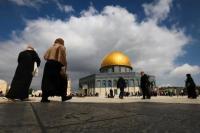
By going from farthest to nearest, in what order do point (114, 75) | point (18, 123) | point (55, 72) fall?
point (114, 75) → point (55, 72) → point (18, 123)

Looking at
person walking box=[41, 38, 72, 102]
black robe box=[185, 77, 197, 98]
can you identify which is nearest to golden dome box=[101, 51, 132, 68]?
black robe box=[185, 77, 197, 98]

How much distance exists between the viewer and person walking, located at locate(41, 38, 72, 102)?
20.7 feet

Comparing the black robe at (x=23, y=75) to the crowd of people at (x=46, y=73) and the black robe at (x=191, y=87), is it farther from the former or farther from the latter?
the black robe at (x=191, y=87)

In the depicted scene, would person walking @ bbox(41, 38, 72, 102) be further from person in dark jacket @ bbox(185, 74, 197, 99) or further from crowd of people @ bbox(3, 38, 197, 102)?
person in dark jacket @ bbox(185, 74, 197, 99)

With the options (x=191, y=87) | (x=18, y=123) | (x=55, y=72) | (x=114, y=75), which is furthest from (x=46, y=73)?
(x=114, y=75)

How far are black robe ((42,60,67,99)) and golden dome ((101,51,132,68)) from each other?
64.6 metres

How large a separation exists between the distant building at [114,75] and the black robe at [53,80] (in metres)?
63.1

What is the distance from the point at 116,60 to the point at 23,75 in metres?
63.5

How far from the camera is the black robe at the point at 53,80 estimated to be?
20.6 ft

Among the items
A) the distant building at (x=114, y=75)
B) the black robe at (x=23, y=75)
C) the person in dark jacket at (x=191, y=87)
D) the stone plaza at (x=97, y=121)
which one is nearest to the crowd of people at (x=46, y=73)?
the black robe at (x=23, y=75)

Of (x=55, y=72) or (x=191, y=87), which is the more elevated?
(x=191, y=87)

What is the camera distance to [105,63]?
72.2 metres

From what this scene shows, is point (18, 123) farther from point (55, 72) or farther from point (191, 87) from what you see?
point (191, 87)

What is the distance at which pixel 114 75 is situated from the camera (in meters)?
70.1
